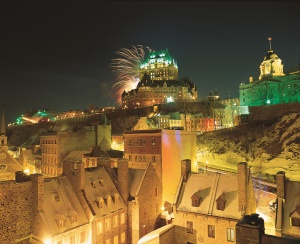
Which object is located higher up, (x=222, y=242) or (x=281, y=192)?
(x=281, y=192)

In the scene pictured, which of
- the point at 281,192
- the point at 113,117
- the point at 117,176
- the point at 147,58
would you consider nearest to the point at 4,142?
the point at 117,176

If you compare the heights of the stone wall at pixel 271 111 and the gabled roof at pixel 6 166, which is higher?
the stone wall at pixel 271 111

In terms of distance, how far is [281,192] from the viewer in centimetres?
2348

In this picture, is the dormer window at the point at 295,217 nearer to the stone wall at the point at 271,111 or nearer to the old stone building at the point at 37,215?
the old stone building at the point at 37,215

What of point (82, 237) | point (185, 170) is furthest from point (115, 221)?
Answer: point (185, 170)

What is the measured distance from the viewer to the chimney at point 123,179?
101ft

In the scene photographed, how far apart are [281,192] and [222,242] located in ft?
22.6

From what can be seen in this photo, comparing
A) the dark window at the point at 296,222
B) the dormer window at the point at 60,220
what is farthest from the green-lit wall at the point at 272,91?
the dormer window at the point at 60,220

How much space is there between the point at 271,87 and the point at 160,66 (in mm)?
86154

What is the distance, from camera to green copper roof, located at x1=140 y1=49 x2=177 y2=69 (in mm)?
172250

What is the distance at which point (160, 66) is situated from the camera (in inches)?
6713

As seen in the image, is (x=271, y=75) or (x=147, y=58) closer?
(x=271, y=75)

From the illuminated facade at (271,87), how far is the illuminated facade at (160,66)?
66.5m

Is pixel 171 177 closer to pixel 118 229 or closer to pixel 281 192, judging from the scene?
pixel 118 229
